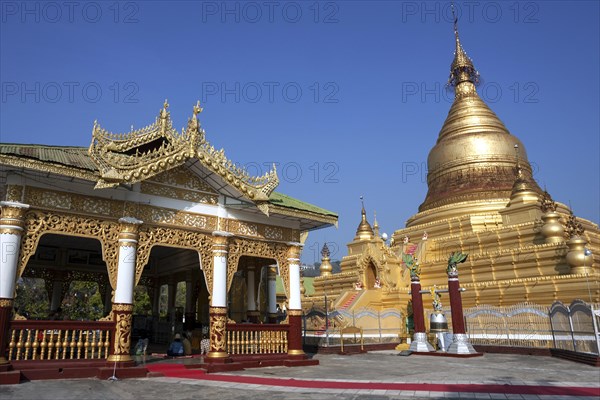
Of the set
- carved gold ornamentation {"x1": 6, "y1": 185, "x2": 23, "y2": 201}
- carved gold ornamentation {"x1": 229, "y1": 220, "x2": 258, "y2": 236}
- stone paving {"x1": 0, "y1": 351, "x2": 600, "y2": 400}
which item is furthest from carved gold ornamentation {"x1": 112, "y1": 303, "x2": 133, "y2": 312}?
carved gold ornamentation {"x1": 229, "y1": 220, "x2": 258, "y2": 236}

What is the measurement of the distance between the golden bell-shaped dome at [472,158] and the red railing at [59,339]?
86.5 ft

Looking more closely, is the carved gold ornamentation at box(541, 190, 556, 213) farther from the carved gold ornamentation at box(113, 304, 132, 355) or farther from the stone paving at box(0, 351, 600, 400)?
the carved gold ornamentation at box(113, 304, 132, 355)

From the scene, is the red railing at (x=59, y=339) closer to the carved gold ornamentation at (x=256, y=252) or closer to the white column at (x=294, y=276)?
the carved gold ornamentation at (x=256, y=252)

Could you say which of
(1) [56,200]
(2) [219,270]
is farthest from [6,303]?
(2) [219,270]

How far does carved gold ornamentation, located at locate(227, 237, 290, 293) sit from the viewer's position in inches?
503

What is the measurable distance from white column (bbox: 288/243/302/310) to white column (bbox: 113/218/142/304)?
4953 millimetres

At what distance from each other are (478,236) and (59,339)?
23.2m

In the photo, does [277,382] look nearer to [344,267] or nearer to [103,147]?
[103,147]

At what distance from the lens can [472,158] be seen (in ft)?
109

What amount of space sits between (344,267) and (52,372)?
2550 cm

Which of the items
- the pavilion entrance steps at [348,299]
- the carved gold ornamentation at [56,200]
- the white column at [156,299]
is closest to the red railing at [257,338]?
the carved gold ornamentation at [56,200]

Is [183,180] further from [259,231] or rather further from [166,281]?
[166,281]

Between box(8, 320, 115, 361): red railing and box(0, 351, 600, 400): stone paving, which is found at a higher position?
box(8, 320, 115, 361): red railing

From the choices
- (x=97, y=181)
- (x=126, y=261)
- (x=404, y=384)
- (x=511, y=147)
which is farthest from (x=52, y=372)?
(x=511, y=147)
